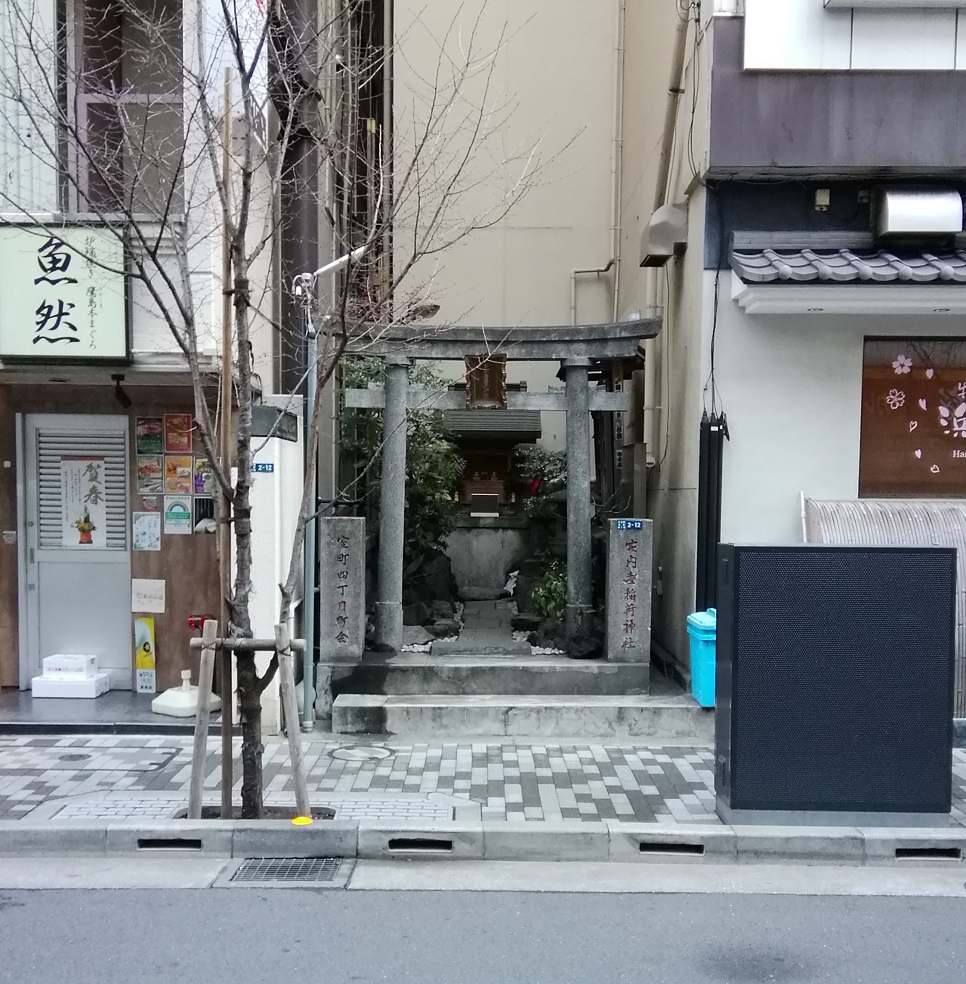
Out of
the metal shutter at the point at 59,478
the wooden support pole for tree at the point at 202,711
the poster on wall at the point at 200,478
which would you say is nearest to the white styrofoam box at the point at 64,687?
the metal shutter at the point at 59,478

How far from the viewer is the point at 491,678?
8000mm

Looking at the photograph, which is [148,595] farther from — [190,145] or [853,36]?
[853,36]

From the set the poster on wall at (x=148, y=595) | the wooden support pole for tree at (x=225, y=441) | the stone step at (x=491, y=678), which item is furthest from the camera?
the poster on wall at (x=148, y=595)

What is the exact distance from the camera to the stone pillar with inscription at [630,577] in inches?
314

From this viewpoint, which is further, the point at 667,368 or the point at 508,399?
the point at 667,368

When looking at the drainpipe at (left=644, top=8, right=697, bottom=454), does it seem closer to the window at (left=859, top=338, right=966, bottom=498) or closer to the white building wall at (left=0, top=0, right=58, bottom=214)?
the window at (left=859, top=338, right=966, bottom=498)

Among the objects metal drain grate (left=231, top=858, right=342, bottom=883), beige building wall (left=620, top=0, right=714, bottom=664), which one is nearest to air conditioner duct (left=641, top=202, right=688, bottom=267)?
beige building wall (left=620, top=0, right=714, bottom=664)

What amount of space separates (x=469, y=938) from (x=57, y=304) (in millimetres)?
6426

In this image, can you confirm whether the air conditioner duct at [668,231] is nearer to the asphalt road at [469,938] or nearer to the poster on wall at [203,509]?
the poster on wall at [203,509]

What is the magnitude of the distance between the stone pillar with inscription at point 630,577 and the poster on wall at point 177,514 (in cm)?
432

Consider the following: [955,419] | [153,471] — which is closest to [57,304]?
[153,471]

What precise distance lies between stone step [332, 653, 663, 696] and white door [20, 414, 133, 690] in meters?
2.74

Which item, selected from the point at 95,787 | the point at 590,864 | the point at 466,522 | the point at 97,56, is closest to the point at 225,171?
the point at 97,56

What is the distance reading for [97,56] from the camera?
8203 mm
